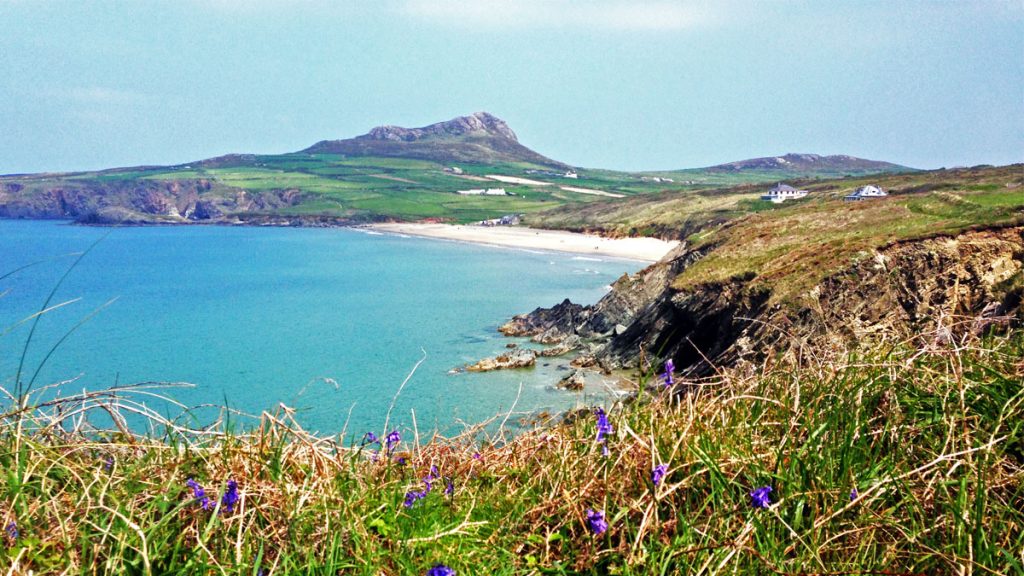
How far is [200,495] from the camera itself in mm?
2861

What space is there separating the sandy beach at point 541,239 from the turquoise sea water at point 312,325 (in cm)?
564

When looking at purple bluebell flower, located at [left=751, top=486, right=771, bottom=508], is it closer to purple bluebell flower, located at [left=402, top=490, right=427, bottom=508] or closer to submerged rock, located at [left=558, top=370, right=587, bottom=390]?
purple bluebell flower, located at [left=402, top=490, right=427, bottom=508]

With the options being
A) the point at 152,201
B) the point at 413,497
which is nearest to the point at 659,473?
the point at 413,497

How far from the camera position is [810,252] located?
88.2ft

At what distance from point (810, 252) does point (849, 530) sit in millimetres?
26423

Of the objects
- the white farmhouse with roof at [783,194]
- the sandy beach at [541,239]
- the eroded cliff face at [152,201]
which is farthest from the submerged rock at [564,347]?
the eroded cliff face at [152,201]

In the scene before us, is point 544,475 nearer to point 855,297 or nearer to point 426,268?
point 855,297

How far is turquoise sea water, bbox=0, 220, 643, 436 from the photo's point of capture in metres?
29.0

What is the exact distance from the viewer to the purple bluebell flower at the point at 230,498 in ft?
9.25

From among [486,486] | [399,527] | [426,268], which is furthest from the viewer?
[426,268]

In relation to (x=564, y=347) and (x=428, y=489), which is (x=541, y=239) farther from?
(x=428, y=489)

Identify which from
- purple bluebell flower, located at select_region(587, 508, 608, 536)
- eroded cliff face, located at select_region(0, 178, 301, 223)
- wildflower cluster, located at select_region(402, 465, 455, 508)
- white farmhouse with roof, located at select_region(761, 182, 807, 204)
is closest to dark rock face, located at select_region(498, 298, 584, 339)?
wildflower cluster, located at select_region(402, 465, 455, 508)

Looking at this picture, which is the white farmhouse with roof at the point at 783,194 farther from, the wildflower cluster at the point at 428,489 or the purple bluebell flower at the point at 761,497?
the purple bluebell flower at the point at 761,497

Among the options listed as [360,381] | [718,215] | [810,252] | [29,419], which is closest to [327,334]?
[360,381]
